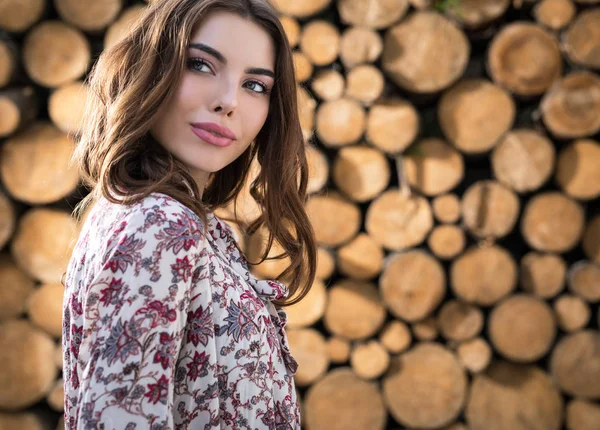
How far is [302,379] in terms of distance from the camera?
7.25 ft

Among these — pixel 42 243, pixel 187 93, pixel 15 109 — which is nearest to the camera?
pixel 187 93

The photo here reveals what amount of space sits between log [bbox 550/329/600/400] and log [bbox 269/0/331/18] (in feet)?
4.83

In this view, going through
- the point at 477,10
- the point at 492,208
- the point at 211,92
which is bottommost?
the point at 492,208

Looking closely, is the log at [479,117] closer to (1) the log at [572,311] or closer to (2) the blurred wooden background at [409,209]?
(2) the blurred wooden background at [409,209]

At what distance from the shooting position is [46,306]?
6.95 ft

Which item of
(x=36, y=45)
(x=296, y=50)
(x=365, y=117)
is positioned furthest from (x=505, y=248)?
(x=36, y=45)

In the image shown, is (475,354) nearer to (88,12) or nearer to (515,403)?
(515,403)

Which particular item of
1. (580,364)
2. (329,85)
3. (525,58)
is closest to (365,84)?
(329,85)

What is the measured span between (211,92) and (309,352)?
150 centimetres

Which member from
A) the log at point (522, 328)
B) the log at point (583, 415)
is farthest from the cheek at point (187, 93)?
the log at point (583, 415)

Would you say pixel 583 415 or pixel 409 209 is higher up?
pixel 409 209

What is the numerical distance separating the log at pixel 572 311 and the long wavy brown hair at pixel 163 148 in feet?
4.67

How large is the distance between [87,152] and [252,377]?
447 mm

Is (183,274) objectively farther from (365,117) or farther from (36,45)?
(36,45)
